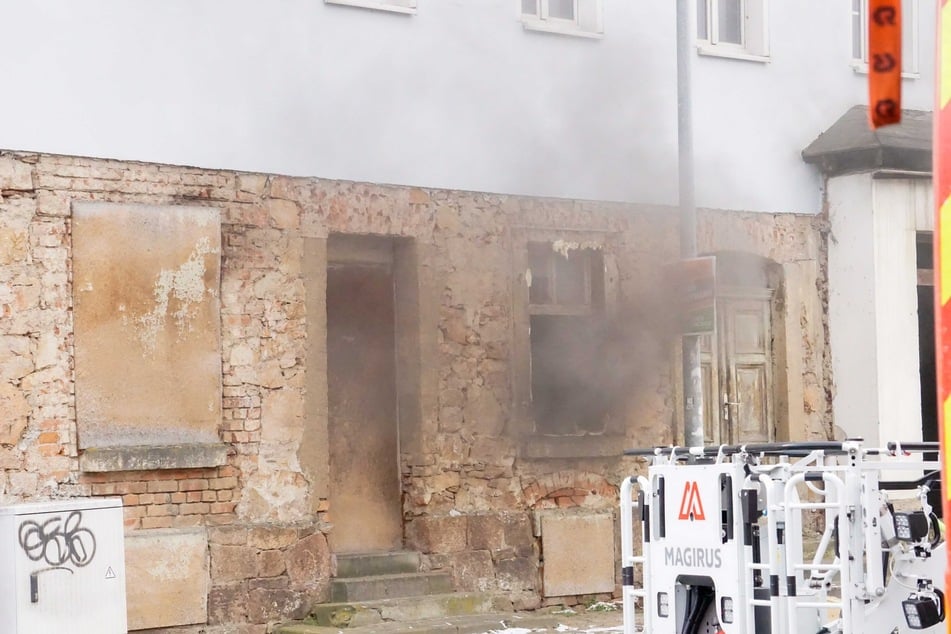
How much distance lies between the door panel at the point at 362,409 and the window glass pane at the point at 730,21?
4839mm

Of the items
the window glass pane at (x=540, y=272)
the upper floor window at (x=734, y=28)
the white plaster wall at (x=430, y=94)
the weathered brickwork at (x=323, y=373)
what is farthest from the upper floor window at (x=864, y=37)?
the window glass pane at (x=540, y=272)

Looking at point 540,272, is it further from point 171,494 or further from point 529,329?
point 171,494

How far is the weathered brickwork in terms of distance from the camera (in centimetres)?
1121

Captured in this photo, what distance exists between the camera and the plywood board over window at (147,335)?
1138 cm

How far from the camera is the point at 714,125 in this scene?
15352mm

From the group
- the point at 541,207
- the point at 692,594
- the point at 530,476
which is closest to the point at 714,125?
the point at 541,207

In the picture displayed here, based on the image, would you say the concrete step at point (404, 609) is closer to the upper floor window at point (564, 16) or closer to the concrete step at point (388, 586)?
the concrete step at point (388, 586)

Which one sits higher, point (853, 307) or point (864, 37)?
point (864, 37)

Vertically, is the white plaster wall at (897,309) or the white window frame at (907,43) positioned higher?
the white window frame at (907,43)

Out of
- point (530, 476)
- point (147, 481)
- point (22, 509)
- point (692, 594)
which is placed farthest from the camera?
point (530, 476)

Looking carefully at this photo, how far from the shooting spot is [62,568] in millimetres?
9258

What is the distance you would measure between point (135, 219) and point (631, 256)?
5132 millimetres

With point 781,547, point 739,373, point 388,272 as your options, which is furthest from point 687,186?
point 781,547

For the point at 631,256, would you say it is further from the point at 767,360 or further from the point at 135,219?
the point at 135,219
